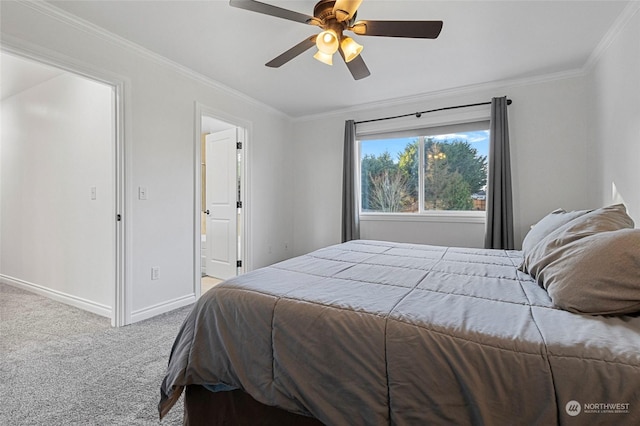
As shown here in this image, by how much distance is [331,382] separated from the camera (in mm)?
979

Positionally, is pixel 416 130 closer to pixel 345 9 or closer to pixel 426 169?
pixel 426 169

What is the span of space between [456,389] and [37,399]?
211 centimetres

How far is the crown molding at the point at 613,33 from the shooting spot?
2.02 metres

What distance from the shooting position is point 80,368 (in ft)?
6.17

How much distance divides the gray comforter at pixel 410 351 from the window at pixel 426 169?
7.69 ft

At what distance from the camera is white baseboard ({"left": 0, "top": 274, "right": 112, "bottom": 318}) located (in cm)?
282

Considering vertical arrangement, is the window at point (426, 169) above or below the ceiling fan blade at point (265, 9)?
below

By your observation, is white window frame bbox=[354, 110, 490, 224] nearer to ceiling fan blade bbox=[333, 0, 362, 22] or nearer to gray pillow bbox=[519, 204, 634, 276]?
gray pillow bbox=[519, 204, 634, 276]

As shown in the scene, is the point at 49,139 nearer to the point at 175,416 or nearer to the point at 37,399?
the point at 37,399

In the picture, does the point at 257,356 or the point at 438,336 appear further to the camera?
the point at 257,356

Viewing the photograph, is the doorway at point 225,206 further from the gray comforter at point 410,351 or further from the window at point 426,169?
the gray comforter at point 410,351

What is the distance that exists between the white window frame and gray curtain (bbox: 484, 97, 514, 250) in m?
0.17


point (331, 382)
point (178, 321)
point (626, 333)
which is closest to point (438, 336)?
point (331, 382)

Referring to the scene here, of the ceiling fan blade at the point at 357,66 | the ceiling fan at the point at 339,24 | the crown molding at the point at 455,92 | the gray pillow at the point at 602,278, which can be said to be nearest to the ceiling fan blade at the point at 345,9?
the ceiling fan at the point at 339,24
